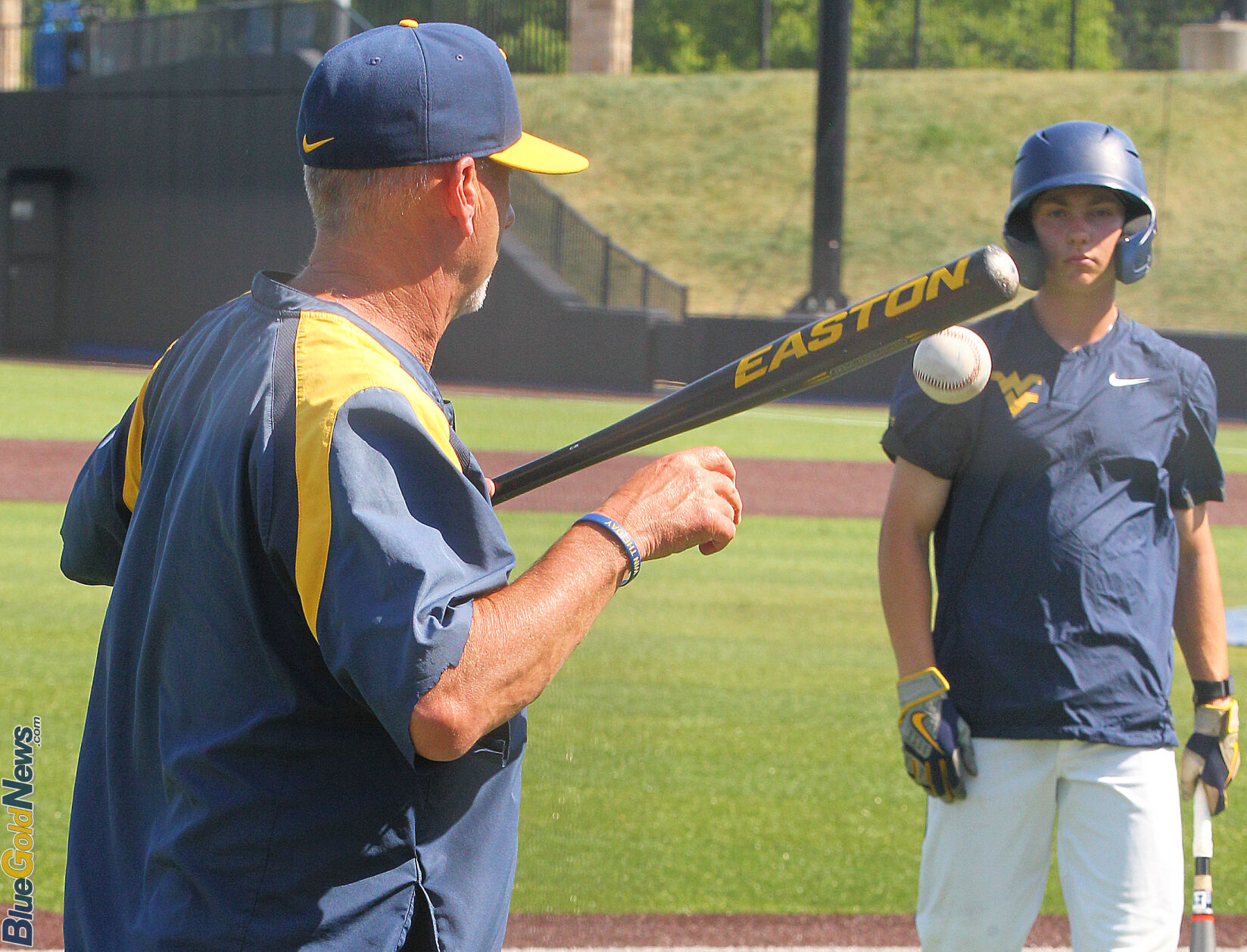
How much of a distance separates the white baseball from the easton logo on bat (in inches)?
18.8

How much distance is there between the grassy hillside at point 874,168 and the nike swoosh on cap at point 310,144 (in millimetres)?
26203

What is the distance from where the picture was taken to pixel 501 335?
15.1 meters

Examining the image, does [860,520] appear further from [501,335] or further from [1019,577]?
[1019,577]

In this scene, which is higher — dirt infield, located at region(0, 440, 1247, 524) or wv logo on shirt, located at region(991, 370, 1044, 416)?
wv logo on shirt, located at region(991, 370, 1044, 416)

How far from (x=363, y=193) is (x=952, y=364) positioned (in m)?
1.00

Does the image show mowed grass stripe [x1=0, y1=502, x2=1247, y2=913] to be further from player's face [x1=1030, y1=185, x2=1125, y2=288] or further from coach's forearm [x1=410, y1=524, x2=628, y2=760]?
player's face [x1=1030, y1=185, x2=1125, y2=288]

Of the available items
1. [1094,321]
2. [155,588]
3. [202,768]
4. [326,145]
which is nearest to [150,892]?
[202,768]

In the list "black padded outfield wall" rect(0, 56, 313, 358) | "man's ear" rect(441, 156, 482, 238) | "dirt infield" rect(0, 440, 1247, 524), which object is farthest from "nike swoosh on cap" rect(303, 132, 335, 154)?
"dirt infield" rect(0, 440, 1247, 524)

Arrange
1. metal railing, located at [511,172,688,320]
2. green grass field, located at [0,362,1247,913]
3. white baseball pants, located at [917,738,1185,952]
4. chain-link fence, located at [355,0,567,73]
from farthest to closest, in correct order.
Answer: metal railing, located at [511,172,688,320]
green grass field, located at [0,362,1247,913]
chain-link fence, located at [355,0,567,73]
white baseball pants, located at [917,738,1185,952]

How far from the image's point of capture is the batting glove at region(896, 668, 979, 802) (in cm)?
279

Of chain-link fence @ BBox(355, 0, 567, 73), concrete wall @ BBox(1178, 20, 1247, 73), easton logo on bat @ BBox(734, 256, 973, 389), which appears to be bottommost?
easton logo on bat @ BBox(734, 256, 973, 389)

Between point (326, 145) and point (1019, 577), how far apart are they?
185 cm

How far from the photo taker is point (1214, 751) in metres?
3.12

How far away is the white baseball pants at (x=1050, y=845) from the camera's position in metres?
2.74
